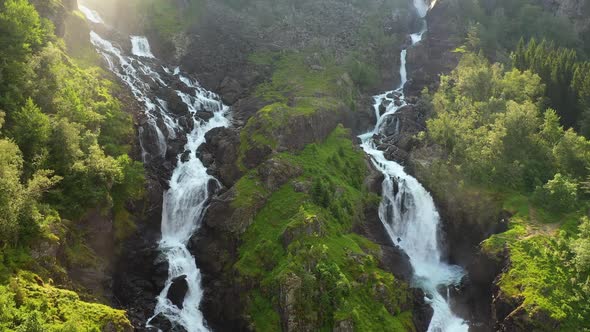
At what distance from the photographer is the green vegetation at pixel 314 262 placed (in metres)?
39.5

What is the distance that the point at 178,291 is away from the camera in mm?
45062

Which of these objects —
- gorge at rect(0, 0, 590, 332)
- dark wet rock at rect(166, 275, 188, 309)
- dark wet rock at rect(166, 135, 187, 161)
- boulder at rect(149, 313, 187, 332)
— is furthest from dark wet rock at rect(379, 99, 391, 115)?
boulder at rect(149, 313, 187, 332)

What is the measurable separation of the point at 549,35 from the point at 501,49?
13358 millimetres

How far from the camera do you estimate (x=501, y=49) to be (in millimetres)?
95500

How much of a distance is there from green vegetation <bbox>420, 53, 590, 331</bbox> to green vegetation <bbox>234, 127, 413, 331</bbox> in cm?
1116

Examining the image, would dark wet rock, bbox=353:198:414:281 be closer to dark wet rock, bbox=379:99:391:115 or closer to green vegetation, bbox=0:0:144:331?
green vegetation, bbox=0:0:144:331

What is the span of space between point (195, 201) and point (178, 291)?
12.8m

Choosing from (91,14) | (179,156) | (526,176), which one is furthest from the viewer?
(91,14)

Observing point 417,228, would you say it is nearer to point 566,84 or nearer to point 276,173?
point 276,173

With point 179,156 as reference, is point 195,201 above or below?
below

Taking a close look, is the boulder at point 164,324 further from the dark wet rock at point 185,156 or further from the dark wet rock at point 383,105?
the dark wet rock at point 383,105

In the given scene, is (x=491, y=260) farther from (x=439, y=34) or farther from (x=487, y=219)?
(x=439, y=34)

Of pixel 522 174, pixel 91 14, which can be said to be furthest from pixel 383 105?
pixel 91 14

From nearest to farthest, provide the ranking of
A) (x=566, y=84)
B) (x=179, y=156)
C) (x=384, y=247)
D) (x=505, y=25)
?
1. (x=384, y=247)
2. (x=179, y=156)
3. (x=566, y=84)
4. (x=505, y=25)
